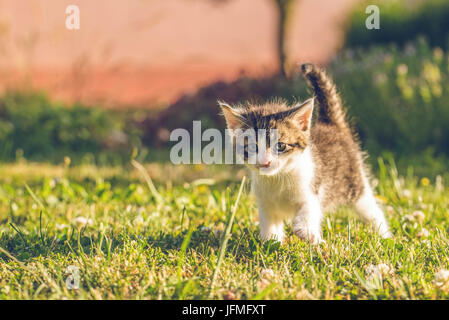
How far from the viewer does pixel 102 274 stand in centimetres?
267

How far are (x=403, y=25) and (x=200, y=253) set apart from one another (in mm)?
12910

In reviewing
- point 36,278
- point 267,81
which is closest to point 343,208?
point 36,278

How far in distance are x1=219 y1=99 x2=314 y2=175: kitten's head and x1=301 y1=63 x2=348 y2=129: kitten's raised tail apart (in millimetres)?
618

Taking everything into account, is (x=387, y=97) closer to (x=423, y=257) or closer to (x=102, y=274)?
(x=423, y=257)

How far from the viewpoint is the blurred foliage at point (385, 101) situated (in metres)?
7.09

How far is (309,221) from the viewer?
3174 millimetres

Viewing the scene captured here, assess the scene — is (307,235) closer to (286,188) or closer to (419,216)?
(286,188)

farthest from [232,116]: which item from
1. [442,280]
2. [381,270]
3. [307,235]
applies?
[442,280]

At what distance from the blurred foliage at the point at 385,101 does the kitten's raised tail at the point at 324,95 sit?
8.86 ft
